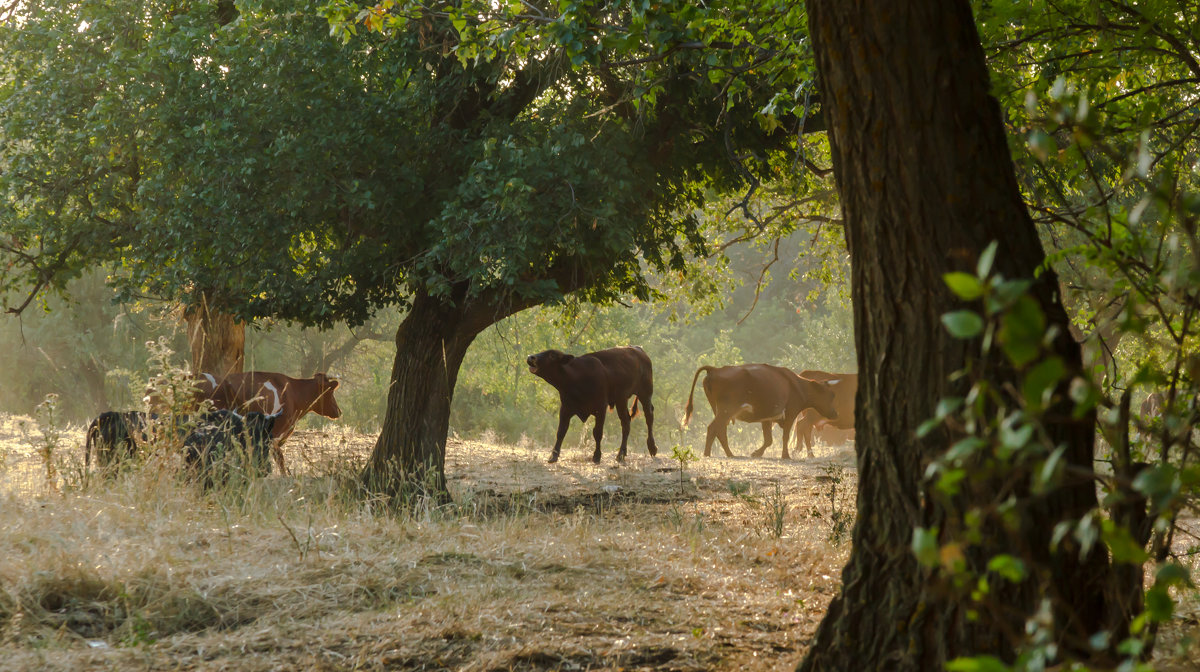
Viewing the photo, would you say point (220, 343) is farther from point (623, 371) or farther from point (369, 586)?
point (369, 586)

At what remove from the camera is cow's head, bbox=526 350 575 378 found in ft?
42.2

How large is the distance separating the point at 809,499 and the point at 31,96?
8885 millimetres

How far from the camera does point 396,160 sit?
8.67 m

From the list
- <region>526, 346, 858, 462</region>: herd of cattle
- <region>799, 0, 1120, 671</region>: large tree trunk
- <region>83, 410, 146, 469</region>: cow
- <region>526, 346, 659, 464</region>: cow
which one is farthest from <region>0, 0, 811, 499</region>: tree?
<region>799, 0, 1120, 671</region>: large tree trunk

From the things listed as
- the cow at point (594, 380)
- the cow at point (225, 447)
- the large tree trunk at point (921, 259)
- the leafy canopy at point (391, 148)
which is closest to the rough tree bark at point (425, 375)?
the leafy canopy at point (391, 148)

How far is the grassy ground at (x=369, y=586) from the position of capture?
3.85 m

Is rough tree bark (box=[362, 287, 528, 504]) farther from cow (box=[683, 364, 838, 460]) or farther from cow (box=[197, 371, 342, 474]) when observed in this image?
cow (box=[683, 364, 838, 460])

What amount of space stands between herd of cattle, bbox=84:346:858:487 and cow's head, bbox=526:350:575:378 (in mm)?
15

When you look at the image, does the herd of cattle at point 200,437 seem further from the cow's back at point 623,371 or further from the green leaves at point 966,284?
the green leaves at point 966,284

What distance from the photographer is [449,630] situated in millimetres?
4059

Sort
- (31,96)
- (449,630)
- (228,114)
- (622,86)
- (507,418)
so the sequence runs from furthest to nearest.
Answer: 1. (507,418)
2. (31,96)
3. (622,86)
4. (228,114)
5. (449,630)

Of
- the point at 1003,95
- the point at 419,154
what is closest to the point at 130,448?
the point at 419,154

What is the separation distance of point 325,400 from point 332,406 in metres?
0.22

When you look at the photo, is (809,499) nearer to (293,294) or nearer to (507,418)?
(293,294)
